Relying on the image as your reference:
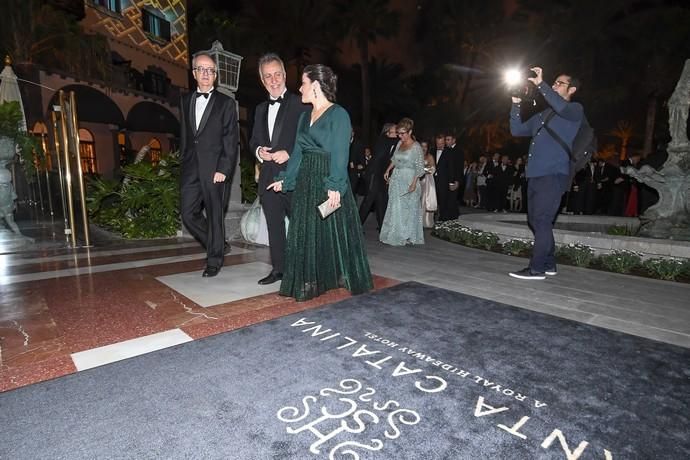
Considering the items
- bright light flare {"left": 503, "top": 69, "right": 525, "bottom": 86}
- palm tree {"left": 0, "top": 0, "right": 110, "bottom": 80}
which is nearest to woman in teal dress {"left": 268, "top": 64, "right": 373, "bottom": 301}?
bright light flare {"left": 503, "top": 69, "right": 525, "bottom": 86}

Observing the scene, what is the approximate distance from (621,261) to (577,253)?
504 mm

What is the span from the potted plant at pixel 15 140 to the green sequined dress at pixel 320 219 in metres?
4.87

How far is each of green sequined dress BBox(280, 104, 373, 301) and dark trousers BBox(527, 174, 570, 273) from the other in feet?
6.72

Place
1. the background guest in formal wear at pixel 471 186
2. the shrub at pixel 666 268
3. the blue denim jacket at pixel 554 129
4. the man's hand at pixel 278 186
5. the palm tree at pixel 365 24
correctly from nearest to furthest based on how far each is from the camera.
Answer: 1. the man's hand at pixel 278 186
2. the blue denim jacket at pixel 554 129
3. the shrub at pixel 666 268
4. the background guest in formal wear at pixel 471 186
5. the palm tree at pixel 365 24

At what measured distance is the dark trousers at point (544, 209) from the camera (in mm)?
4348

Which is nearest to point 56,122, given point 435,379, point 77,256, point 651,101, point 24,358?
point 77,256

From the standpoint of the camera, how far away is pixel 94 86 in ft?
53.5

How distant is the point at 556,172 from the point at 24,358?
465cm

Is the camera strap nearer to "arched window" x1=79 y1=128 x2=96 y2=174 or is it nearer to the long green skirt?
the long green skirt

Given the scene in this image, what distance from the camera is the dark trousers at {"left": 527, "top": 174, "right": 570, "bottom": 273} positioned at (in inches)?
171

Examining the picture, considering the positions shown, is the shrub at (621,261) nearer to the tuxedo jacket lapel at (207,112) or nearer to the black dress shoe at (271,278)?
the black dress shoe at (271,278)

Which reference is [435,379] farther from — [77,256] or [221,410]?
[77,256]

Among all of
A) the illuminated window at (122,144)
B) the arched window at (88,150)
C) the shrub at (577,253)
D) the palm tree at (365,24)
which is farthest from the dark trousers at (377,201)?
the palm tree at (365,24)

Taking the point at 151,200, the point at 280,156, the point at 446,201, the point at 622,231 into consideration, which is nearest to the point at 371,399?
the point at 280,156
